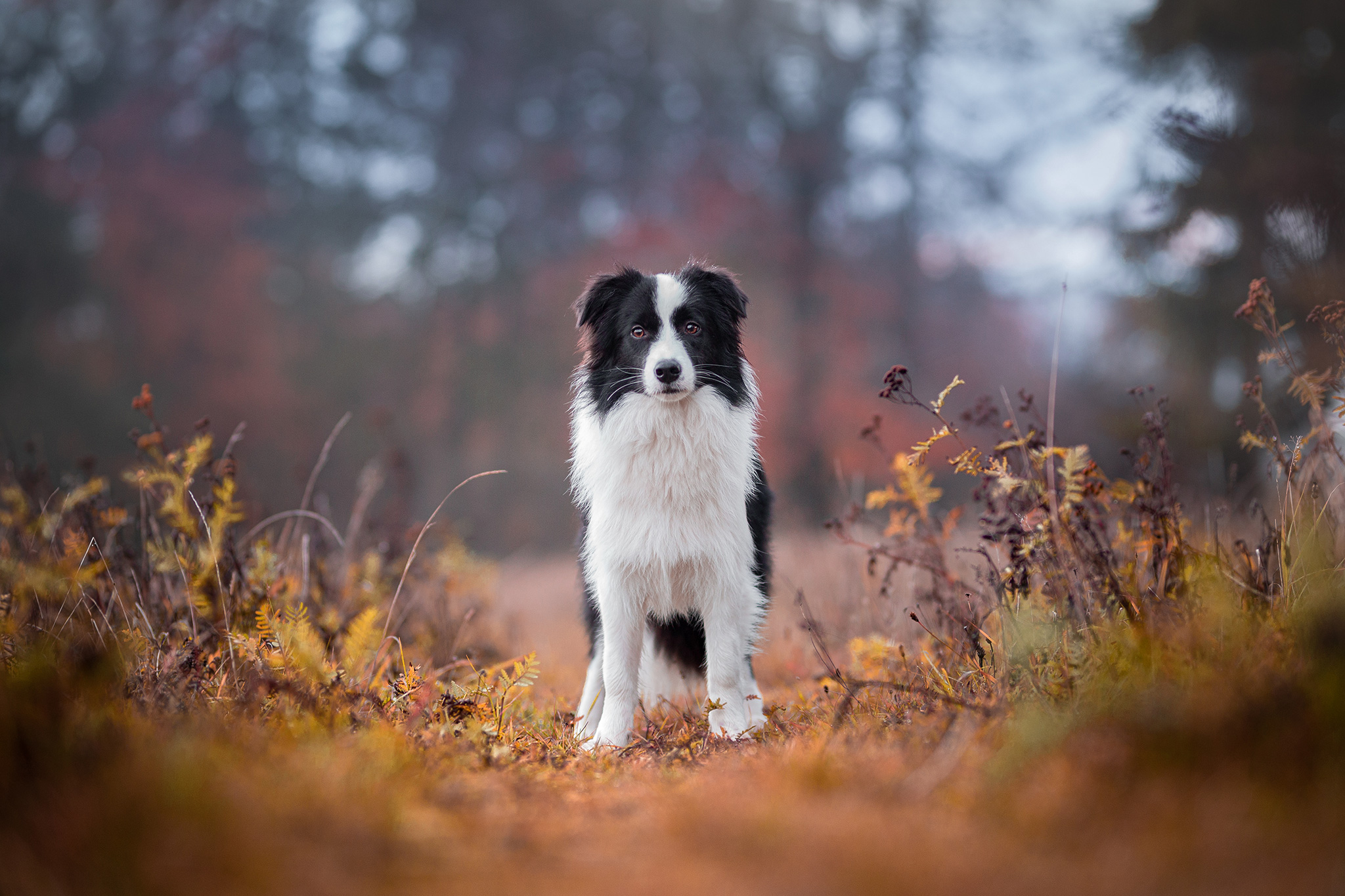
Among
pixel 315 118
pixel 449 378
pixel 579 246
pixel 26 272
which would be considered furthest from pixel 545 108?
pixel 26 272

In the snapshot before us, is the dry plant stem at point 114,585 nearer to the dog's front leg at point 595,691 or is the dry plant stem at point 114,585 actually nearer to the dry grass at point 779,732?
the dry grass at point 779,732

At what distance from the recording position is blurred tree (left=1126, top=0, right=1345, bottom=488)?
25.3ft

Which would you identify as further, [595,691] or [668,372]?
[595,691]

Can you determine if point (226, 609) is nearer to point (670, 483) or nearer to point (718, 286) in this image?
point (670, 483)

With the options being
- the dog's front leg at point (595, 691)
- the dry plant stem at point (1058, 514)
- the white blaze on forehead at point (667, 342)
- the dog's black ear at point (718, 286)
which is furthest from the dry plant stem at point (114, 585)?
the dry plant stem at point (1058, 514)

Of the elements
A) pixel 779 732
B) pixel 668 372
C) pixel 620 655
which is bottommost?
pixel 779 732

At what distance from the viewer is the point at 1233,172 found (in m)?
7.73

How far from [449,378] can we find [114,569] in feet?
45.8

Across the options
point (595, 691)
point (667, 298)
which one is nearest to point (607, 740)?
point (595, 691)

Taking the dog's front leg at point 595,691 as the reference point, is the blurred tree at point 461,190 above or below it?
above

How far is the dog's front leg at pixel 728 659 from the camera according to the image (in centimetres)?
346

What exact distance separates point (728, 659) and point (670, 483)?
2.65ft

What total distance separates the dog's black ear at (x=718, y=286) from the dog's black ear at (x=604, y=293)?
0.24 metres

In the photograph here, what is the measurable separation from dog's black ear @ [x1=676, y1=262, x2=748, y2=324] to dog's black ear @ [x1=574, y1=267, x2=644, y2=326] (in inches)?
9.3
